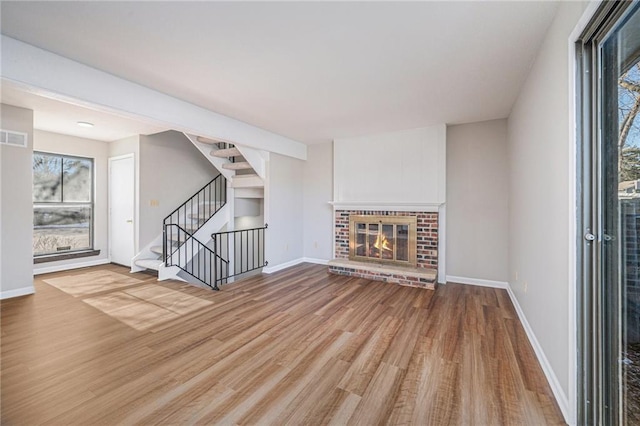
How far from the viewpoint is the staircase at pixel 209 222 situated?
4512 millimetres

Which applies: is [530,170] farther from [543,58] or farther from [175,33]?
[175,33]

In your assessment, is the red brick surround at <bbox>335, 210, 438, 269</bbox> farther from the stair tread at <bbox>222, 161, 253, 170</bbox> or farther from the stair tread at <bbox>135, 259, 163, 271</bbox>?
the stair tread at <bbox>135, 259, 163, 271</bbox>

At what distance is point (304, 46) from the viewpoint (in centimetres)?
207

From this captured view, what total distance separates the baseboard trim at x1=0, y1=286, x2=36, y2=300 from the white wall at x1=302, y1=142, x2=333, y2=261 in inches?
165

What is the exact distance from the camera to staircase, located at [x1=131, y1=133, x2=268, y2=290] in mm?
4512

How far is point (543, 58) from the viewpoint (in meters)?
2.00

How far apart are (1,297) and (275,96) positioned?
4.38 meters

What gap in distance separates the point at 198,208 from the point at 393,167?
13.7 ft

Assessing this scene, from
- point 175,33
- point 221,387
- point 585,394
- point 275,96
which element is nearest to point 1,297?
point 221,387

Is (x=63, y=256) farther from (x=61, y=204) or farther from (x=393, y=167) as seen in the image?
(x=393, y=167)

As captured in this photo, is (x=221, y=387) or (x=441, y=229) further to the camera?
(x=441, y=229)

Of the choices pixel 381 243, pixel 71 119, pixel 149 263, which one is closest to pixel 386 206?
pixel 381 243

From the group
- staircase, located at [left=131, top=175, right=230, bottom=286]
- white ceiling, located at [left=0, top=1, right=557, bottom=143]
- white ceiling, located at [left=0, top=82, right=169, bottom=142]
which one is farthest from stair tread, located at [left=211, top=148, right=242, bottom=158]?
white ceiling, located at [left=0, top=1, right=557, bottom=143]

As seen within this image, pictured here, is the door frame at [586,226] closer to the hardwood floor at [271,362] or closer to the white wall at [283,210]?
the hardwood floor at [271,362]
